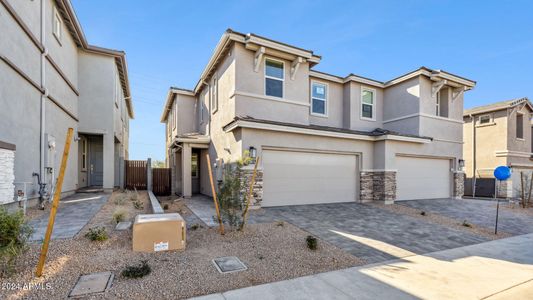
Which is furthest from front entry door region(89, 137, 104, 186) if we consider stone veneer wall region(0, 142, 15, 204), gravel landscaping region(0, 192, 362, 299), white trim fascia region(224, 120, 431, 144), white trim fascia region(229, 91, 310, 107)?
gravel landscaping region(0, 192, 362, 299)

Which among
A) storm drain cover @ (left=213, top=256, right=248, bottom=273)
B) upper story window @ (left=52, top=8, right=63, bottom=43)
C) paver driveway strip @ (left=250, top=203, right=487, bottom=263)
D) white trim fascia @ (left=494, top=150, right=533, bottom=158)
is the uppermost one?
upper story window @ (left=52, top=8, right=63, bottom=43)

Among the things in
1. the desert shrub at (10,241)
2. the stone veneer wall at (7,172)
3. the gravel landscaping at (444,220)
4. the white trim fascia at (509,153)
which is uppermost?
the white trim fascia at (509,153)

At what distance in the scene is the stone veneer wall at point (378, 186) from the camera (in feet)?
37.2

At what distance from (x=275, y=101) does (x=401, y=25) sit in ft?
26.4

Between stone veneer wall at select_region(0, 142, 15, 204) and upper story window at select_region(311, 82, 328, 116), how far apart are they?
11.1 m

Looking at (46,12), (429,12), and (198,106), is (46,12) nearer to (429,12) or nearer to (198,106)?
(198,106)

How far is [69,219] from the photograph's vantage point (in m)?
6.51

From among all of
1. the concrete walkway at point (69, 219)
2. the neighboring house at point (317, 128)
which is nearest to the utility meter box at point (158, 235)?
the concrete walkway at point (69, 219)

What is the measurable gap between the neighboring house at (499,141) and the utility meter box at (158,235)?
70.1ft


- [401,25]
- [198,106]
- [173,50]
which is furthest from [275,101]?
[173,50]

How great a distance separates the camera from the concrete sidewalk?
12.0 ft

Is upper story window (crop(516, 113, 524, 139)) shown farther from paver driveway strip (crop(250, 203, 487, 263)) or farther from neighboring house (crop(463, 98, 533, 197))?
paver driveway strip (crop(250, 203, 487, 263))

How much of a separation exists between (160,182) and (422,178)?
1446 cm

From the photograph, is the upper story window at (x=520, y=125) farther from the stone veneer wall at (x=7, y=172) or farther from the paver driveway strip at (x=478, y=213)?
the stone veneer wall at (x=7, y=172)
